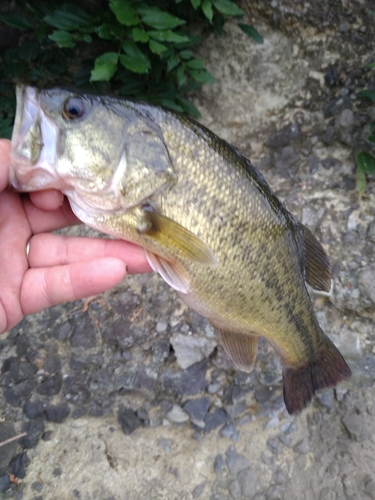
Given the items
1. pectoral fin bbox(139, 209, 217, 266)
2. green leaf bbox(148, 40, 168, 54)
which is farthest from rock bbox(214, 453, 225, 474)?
green leaf bbox(148, 40, 168, 54)

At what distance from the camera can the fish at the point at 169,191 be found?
1.71 m

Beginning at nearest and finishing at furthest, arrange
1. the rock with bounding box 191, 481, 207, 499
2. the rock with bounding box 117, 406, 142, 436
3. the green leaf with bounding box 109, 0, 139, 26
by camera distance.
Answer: the green leaf with bounding box 109, 0, 139, 26 < the rock with bounding box 191, 481, 207, 499 < the rock with bounding box 117, 406, 142, 436

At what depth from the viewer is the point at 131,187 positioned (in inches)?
70.2

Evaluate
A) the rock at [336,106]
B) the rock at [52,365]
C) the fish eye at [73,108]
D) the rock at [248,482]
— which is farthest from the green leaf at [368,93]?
the rock at [52,365]

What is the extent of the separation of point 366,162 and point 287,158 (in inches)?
25.0

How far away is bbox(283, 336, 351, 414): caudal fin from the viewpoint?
223cm

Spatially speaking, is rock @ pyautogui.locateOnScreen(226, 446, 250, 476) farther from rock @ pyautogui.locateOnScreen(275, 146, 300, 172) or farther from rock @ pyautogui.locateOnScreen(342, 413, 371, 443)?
rock @ pyautogui.locateOnScreen(275, 146, 300, 172)

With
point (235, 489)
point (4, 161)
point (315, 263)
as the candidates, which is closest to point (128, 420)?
point (235, 489)

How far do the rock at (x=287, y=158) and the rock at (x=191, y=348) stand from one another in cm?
160

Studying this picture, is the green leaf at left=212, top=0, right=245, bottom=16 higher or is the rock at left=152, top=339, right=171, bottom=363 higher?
the green leaf at left=212, top=0, right=245, bottom=16

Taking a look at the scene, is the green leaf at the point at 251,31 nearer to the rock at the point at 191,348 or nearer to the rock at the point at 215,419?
the rock at the point at 191,348

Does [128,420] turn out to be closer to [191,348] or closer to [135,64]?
[191,348]

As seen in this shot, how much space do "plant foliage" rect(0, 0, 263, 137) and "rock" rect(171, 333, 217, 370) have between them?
176cm

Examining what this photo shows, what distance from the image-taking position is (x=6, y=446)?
2.62 m
